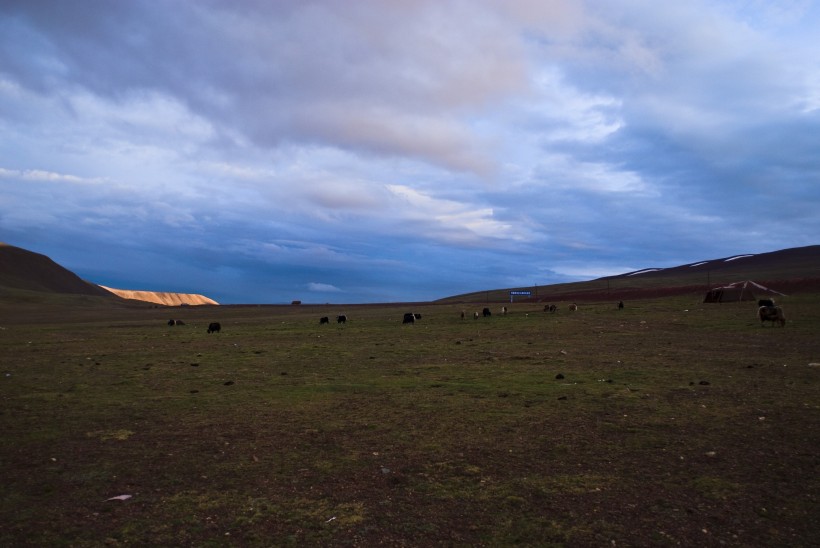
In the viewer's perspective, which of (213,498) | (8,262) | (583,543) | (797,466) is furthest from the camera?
(8,262)

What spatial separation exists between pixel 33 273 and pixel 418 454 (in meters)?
215

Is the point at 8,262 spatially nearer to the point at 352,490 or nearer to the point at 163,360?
the point at 163,360

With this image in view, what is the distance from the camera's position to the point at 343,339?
30516 mm

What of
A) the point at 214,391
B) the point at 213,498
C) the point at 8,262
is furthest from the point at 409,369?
the point at 8,262

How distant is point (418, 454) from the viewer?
848 cm

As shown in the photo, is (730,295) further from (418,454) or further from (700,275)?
(700,275)

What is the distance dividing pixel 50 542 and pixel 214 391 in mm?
8762

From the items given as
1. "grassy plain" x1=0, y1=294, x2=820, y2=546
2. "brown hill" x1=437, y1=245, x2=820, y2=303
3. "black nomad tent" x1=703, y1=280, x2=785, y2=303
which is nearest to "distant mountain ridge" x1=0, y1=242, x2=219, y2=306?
"brown hill" x1=437, y1=245, x2=820, y2=303

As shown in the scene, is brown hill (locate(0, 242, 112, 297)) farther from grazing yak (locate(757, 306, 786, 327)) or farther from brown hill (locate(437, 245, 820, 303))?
grazing yak (locate(757, 306, 786, 327))

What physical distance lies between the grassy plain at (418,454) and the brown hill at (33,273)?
184 meters

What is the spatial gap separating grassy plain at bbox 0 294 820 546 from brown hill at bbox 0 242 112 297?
603ft

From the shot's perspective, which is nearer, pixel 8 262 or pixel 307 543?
pixel 307 543

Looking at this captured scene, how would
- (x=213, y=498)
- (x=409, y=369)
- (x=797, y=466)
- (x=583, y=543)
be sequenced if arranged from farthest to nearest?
(x=409, y=369)
(x=797, y=466)
(x=213, y=498)
(x=583, y=543)

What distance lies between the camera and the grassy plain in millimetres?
5957
